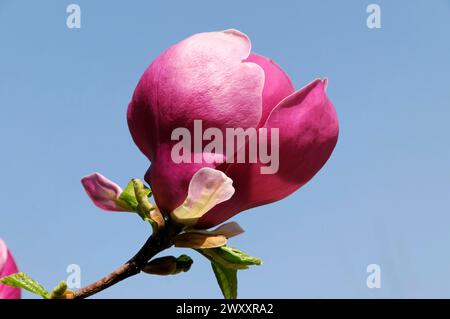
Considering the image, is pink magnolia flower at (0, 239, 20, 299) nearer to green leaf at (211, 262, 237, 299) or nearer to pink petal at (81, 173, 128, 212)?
pink petal at (81, 173, 128, 212)

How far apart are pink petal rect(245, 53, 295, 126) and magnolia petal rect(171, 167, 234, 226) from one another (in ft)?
0.25

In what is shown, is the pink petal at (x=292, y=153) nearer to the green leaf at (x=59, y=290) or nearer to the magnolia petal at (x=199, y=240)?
the magnolia petal at (x=199, y=240)

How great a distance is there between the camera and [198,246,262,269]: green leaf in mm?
657

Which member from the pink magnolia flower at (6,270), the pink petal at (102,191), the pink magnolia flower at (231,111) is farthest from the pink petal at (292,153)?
the pink magnolia flower at (6,270)

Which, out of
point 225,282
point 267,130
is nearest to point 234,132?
point 267,130

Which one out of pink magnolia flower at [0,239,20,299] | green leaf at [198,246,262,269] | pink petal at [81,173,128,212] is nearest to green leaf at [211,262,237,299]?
green leaf at [198,246,262,269]

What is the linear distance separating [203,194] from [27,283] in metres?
0.20

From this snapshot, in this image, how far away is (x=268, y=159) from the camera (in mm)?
628

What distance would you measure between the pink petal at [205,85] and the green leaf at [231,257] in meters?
0.13

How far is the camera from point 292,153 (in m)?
0.63

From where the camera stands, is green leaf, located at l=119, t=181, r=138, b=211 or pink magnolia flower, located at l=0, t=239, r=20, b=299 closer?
green leaf, located at l=119, t=181, r=138, b=211
